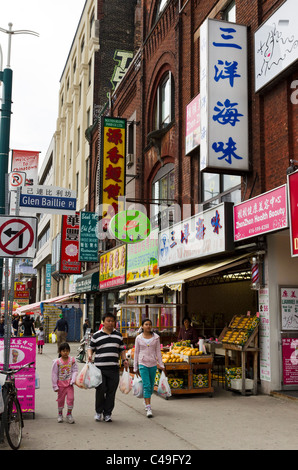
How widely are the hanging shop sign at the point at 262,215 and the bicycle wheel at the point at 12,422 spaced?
18.6 feet

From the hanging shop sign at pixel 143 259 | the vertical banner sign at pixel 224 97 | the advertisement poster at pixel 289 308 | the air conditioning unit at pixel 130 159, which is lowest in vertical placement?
the advertisement poster at pixel 289 308

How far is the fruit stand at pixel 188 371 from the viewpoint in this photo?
10.3 meters

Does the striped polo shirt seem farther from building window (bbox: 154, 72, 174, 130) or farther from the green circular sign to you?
building window (bbox: 154, 72, 174, 130)

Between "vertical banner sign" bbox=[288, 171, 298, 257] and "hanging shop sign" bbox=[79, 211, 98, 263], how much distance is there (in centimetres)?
1799

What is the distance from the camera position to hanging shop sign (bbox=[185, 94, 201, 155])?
14203 millimetres

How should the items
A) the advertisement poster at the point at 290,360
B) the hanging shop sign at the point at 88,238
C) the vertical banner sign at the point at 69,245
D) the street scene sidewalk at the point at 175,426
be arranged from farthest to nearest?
the vertical banner sign at the point at 69,245 → the hanging shop sign at the point at 88,238 → the advertisement poster at the point at 290,360 → the street scene sidewalk at the point at 175,426

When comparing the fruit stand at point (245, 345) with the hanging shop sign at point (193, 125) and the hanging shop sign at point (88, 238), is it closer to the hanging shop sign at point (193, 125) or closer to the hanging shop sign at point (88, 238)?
the hanging shop sign at point (193, 125)

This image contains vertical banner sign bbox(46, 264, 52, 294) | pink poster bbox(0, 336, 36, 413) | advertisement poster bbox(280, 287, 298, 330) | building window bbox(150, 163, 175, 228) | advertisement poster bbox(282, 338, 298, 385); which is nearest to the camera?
pink poster bbox(0, 336, 36, 413)

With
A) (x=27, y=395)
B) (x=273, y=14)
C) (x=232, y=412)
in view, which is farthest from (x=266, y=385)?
(x=273, y=14)

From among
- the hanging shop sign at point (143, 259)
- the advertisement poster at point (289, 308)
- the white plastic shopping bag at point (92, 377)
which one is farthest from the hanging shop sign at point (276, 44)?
the hanging shop sign at point (143, 259)

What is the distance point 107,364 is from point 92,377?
0.38m

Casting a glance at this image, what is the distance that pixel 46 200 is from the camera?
9773 mm

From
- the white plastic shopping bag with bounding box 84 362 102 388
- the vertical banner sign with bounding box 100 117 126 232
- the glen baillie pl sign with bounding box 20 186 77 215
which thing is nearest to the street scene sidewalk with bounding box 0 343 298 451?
the white plastic shopping bag with bounding box 84 362 102 388

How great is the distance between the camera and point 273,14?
34.7ft
